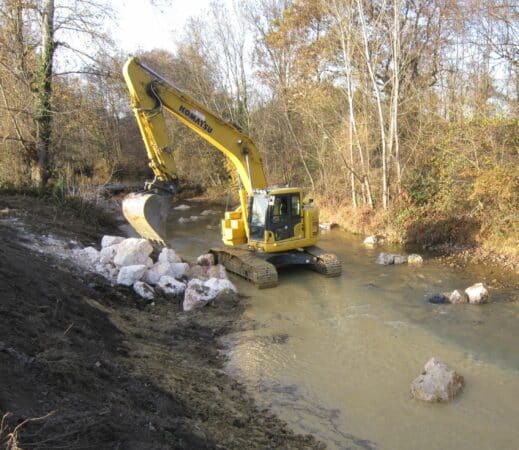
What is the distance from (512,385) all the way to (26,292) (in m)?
6.67

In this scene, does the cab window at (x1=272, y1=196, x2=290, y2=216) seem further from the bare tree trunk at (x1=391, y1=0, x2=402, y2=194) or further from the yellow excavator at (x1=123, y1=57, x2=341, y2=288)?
the bare tree trunk at (x1=391, y1=0, x2=402, y2=194)

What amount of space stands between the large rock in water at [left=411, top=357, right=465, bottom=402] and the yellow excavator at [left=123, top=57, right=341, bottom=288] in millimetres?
4942

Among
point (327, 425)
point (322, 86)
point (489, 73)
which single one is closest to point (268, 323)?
point (327, 425)

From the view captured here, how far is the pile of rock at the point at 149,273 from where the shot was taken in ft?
31.2

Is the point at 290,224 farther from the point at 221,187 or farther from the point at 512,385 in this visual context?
the point at 221,187

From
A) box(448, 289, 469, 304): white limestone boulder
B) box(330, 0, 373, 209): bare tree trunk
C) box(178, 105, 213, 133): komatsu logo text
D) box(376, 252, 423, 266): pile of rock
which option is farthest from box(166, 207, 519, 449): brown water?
box(330, 0, 373, 209): bare tree trunk

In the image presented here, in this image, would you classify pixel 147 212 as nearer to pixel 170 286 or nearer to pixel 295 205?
pixel 170 286

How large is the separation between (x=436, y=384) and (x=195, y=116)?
26.6 feet

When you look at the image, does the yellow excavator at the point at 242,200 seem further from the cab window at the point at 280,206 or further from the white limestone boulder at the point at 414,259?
the white limestone boulder at the point at 414,259

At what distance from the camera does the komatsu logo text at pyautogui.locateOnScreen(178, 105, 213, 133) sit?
11438 millimetres

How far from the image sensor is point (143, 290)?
9.46m

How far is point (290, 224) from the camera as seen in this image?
11.6m

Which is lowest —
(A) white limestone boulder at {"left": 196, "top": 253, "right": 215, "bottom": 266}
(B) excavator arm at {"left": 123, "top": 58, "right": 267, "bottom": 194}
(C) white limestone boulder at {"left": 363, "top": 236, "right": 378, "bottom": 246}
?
(A) white limestone boulder at {"left": 196, "top": 253, "right": 215, "bottom": 266}

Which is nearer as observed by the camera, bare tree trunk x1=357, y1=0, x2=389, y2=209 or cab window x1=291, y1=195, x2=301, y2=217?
cab window x1=291, y1=195, x2=301, y2=217
